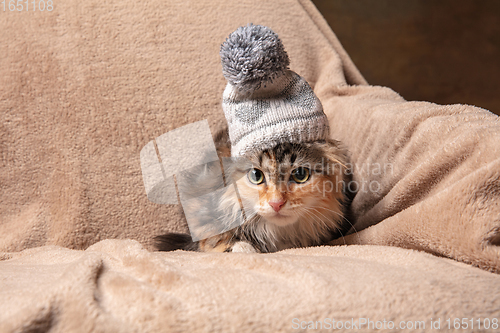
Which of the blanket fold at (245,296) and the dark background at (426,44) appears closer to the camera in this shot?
the blanket fold at (245,296)

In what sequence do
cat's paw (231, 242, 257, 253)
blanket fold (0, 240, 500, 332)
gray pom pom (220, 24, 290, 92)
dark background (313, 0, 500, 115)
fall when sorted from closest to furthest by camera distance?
1. blanket fold (0, 240, 500, 332)
2. gray pom pom (220, 24, 290, 92)
3. cat's paw (231, 242, 257, 253)
4. dark background (313, 0, 500, 115)

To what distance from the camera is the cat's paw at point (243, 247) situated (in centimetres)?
88

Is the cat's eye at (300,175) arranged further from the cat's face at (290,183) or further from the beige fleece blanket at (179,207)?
the beige fleece blanket at (179,207)

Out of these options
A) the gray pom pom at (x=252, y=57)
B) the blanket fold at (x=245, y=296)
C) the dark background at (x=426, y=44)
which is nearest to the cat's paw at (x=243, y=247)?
the blanket fold at (x=245, y=296)

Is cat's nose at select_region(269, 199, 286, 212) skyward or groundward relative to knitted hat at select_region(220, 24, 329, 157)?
groundward

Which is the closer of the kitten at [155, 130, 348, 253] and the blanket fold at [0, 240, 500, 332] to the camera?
the blanket fold at [0, 240, 500, 332]

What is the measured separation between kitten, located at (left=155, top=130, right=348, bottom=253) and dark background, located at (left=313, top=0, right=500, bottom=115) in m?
1.79

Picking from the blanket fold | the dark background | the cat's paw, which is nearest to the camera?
the blanket fold

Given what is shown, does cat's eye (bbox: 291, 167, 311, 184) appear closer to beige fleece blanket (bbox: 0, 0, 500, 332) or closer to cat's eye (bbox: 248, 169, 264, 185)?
cat's eye (bbox: 248, 169, 264, 185)

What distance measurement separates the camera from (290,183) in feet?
2.83

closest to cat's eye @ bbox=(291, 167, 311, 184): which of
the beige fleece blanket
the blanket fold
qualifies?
the beige fleece blanket

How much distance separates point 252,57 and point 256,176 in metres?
0.29

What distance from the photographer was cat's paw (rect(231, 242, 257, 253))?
0.88 metres

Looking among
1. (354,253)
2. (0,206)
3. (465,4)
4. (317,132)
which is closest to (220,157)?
(317,132)
